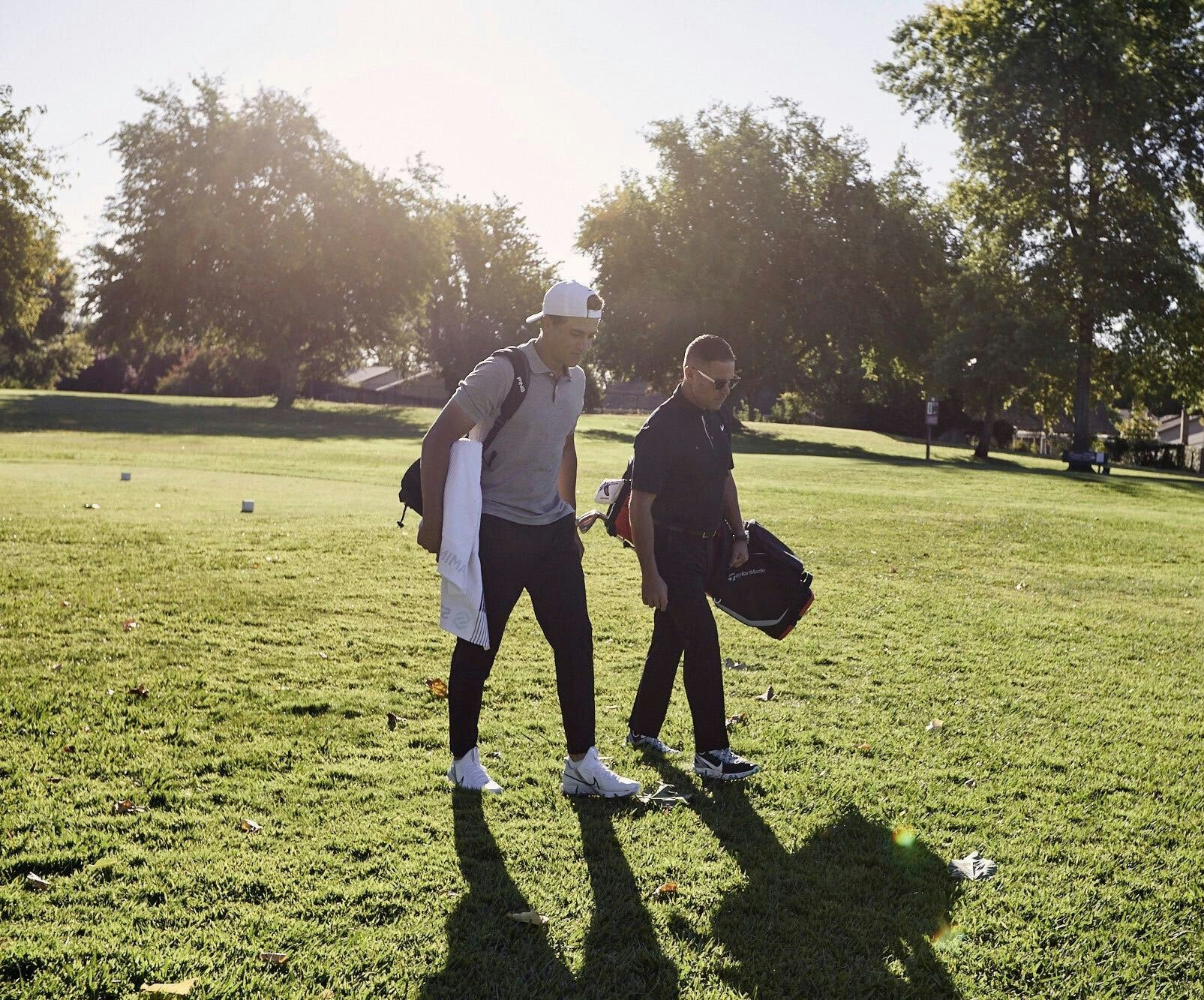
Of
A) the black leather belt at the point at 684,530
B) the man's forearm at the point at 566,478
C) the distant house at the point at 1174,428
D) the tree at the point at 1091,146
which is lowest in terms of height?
the black leather belt at the point at 684,530

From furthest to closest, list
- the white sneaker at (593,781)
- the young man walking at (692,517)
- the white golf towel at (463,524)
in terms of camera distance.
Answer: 1. the young man walking at (692,517)
2. the white sneaker at (593,781)
3. the white golf towel at (463,524)

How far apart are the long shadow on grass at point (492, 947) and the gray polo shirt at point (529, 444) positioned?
1469 millimetres

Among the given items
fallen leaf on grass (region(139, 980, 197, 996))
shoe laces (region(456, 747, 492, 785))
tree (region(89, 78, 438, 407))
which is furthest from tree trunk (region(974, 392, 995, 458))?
fallen leaf on grass (region(139, 980, 197, 996))

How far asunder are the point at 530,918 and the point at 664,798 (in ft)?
4.55

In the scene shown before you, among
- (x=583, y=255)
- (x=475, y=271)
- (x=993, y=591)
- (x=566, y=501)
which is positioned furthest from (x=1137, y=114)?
(x=475, y=271)

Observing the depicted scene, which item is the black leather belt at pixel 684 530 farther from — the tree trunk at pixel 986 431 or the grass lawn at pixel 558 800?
the tree trunk at pixel 986 431

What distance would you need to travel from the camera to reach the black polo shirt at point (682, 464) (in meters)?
5.41

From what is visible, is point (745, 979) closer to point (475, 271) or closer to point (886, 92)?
point (886, 92)

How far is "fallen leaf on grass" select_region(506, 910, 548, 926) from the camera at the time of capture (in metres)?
3.89

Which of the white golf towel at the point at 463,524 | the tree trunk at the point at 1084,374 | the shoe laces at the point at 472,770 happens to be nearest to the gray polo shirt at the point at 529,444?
the white golf towel at the point at 463,524

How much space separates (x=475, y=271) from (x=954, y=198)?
39.3m

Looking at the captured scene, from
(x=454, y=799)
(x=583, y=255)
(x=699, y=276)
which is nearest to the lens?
(x=454, y=799)

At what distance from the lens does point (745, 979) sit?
3.59 metres

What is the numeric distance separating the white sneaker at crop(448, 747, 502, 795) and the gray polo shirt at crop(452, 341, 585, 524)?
3.94ft
